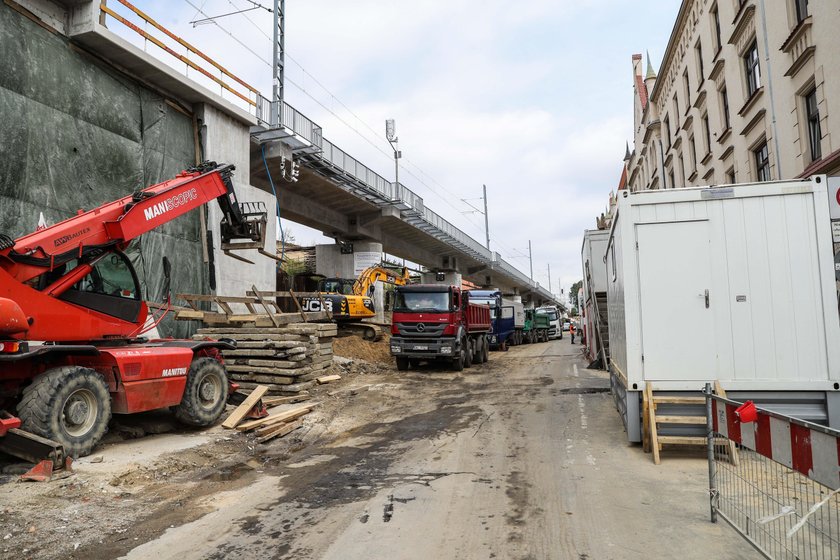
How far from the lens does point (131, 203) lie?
7.67 m

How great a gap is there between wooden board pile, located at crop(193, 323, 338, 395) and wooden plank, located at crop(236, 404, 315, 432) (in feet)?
5.79

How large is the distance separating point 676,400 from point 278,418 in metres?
5.83

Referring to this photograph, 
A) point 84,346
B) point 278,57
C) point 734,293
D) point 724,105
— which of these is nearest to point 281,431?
point 84,346

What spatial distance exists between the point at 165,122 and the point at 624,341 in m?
13.4

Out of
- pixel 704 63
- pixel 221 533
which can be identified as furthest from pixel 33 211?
pixel 704 63

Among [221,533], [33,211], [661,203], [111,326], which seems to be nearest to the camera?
[221,533]

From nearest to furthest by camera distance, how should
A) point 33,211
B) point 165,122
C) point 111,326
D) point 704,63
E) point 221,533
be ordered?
point 221,533 → point 111,326 → point 33,211 → point 165,122 → point 704,63

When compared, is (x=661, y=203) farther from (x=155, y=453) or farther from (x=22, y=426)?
(x=22, y=426)

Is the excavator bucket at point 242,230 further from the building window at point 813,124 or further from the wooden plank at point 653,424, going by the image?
the building window at point 813,124

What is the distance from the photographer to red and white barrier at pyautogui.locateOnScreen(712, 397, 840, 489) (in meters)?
2.72

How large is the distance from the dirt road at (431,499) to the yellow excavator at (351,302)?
508 inches

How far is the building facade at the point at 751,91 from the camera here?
12.3 m

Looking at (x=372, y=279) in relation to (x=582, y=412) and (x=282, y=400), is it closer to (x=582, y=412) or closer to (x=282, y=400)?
(x=282, y=400)

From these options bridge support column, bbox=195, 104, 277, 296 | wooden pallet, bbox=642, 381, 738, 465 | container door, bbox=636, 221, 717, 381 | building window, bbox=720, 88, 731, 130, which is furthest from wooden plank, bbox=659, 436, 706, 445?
building window, bbox=720, 88, 731, 130
